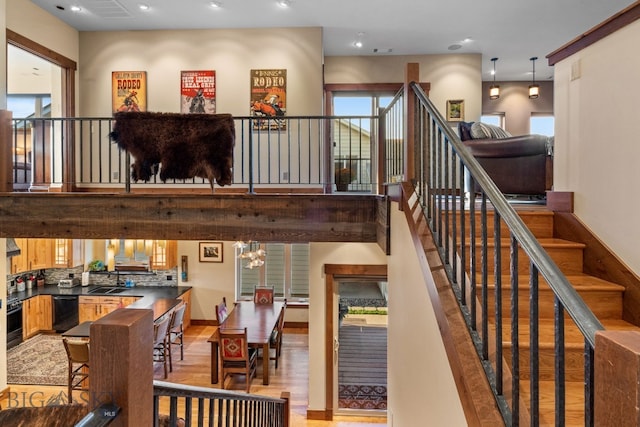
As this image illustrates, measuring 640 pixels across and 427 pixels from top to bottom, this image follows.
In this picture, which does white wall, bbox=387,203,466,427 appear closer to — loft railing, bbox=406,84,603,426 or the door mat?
loft railing, bbox=406,84,603,426

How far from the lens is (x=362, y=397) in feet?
17.9

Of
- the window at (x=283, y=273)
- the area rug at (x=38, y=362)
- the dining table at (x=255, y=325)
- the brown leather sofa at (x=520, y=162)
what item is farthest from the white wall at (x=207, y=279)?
the brown leather sofa at (x=520, y=162)

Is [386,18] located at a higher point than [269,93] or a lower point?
higher

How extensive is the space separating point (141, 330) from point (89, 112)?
672 centimetres

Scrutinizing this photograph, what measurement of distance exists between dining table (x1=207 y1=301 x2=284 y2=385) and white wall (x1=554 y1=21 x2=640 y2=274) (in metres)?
4.52

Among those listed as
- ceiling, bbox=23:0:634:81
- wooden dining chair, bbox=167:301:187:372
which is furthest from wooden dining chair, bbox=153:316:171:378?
ceiling, bbox=23:0:634:81

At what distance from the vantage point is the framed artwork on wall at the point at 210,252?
808 centimetres

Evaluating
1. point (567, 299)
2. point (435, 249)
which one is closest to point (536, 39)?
point (435, 249)

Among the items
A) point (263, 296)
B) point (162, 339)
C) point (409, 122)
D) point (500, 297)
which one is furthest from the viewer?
point (263, 296)

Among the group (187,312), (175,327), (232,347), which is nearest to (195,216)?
(232,347)

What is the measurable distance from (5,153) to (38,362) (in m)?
4.16

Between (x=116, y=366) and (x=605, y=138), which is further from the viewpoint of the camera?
(x=605, y=138)

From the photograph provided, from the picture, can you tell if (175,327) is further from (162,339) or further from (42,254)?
(42,254)

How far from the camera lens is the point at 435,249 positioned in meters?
1.79
